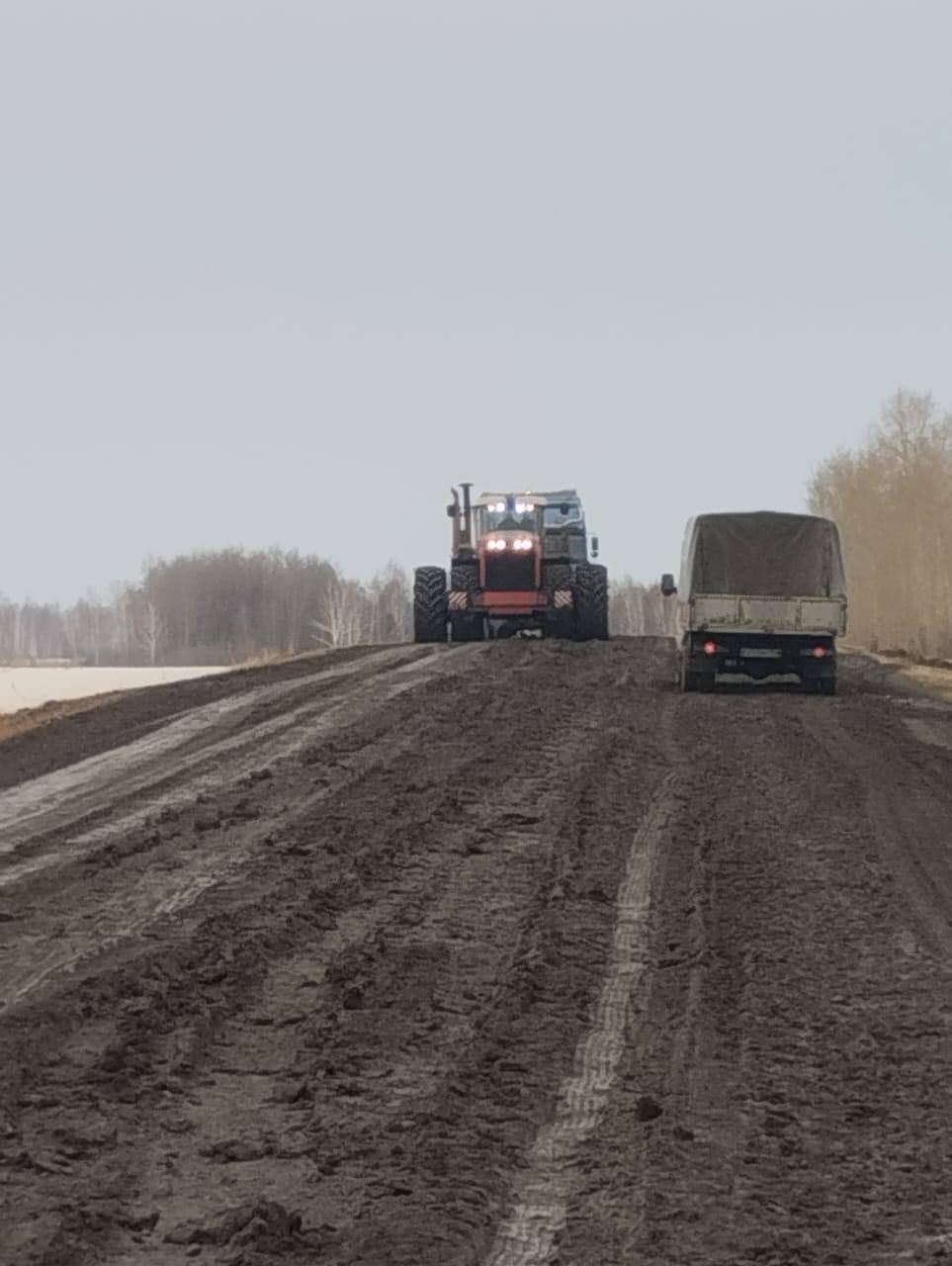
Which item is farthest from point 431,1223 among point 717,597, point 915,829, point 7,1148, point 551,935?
point 717,597

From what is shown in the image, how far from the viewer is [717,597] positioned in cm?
2570

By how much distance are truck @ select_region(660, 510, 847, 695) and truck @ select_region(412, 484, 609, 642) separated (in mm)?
10752

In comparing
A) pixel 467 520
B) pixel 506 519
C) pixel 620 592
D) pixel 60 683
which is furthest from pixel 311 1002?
pixel 620 592

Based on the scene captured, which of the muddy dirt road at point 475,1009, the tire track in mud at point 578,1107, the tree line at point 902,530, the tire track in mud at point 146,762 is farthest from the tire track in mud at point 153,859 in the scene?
the tree line at point 902,530

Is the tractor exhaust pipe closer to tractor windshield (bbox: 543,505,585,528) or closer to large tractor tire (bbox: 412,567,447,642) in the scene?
large tractor tire (bbox: 412,567,447,642)

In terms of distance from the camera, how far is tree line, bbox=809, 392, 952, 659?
7769cm

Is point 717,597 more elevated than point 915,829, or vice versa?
point 717,597

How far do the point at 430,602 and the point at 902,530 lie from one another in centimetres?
4674

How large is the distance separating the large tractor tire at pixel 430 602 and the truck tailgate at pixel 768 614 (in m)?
12.1

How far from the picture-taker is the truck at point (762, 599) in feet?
84.1

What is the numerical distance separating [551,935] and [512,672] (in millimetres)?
16355

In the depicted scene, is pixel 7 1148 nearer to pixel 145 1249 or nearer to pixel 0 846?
pixel 145 1249

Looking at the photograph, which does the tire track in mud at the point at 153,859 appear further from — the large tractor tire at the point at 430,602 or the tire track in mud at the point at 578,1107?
the large tractor tire at the point at 430,602

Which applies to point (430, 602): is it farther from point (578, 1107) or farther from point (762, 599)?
point (578, 1107)
